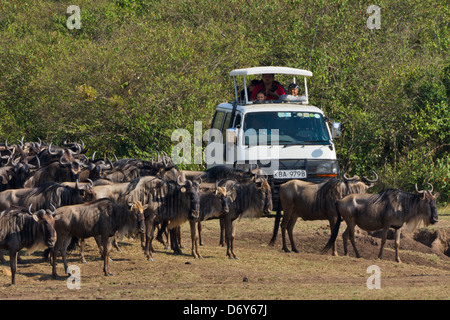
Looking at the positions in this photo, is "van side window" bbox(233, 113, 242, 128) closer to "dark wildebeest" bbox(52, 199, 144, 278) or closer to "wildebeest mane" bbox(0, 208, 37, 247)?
"dark wildebeest" bbox(52, 199, 144, 278)

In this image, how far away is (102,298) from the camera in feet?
31.5

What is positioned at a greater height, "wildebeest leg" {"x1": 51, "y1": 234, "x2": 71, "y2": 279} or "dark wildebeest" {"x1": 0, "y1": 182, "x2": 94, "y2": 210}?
"dark wildebeest" {"x1": 0, "y1": 182, "x2": 94, "y2": 210}

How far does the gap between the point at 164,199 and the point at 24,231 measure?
2951mm

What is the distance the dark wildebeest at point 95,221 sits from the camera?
11789 mm

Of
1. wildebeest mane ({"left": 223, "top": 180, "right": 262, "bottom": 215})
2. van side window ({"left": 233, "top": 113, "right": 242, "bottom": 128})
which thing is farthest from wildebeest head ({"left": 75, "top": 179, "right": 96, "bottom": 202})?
van side window ({"left": 233, "top": 113, "right": 242, "bottom": 128})

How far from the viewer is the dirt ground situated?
983 cm

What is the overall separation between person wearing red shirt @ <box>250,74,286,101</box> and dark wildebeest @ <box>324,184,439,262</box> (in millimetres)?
4135

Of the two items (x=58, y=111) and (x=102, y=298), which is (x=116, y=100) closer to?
(x=58, y=111)

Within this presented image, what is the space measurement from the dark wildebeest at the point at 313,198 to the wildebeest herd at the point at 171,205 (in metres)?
0.02

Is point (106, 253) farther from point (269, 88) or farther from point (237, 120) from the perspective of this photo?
point (269, 88)

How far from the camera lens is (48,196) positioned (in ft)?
42.8

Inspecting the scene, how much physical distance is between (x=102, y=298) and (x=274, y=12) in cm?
1826

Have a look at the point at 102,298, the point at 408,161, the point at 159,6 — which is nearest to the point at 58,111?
the point at 159,6

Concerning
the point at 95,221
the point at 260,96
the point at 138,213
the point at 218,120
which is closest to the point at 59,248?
the point at 95,221
